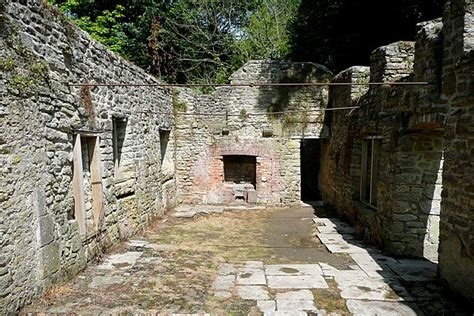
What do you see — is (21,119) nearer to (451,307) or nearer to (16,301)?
(16,301)

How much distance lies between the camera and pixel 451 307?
12.5 ft

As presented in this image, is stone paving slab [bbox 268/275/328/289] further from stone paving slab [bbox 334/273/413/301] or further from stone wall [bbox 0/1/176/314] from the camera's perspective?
stone wall [bbox 0/1/176/314]

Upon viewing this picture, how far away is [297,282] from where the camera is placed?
15.0 ft

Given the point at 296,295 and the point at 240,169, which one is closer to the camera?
the point at 296,295

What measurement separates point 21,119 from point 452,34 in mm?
5230

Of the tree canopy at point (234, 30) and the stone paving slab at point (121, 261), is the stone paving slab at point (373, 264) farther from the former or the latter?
the tree canopy at point (234, 30)

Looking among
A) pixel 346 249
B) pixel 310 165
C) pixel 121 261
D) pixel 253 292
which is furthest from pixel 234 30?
pixel 253 292

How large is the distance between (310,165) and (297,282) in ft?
27.4

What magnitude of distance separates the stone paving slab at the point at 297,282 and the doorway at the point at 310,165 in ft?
24.8

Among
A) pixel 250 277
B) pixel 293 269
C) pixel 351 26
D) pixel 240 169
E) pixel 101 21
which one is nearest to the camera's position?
pixel 250 277

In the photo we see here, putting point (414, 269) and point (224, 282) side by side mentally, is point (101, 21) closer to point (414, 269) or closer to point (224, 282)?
point (224, 282)

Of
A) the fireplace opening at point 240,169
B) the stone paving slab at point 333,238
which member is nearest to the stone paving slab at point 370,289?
the stone paving slab at point 333,238

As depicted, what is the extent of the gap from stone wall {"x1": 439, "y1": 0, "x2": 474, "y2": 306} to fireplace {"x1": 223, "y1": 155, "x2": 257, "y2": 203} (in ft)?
21.8

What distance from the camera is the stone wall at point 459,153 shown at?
3709 mm
